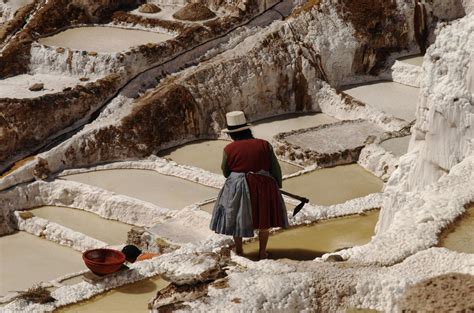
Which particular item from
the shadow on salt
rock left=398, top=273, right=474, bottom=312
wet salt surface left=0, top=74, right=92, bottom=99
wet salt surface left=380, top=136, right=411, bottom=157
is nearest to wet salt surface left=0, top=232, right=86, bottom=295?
the shadow on salt

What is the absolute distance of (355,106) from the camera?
2786cm

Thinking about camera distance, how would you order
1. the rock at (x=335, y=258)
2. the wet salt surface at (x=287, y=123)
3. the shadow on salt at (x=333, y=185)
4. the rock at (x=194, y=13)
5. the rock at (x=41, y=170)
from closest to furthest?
the rock at (x=335, y=258) → the shadow on salt at (x=333, y=185) → the rock at (x=41, y=170) → the wet salt surface at (x=287, y=123) → the rock at (x=194, y=13)

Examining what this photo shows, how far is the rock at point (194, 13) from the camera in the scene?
31688mm

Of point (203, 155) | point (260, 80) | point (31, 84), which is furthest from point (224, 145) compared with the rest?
point (31, 84)

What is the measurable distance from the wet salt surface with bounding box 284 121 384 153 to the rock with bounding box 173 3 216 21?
7.14m

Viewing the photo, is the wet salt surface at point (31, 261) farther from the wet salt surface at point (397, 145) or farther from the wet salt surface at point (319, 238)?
the wet salt surface at point (397, 145)

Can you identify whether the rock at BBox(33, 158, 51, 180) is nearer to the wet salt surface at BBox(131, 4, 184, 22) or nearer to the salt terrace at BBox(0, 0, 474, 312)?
the salt terrace at BBox(0, 0, 474, 312)

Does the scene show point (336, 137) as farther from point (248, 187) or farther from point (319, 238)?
point (248, 187)

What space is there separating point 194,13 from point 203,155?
722cm

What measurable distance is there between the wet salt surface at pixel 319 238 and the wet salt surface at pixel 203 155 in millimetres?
9306

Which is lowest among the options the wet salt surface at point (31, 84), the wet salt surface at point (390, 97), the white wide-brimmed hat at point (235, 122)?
the wet salt surface at point (390, 97)

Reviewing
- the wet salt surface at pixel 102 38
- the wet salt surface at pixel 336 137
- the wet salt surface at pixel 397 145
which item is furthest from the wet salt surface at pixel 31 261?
the wet salt surface at pixel 102 38

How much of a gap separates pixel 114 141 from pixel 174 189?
3.72 m

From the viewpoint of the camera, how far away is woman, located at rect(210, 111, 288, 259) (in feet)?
40.5
